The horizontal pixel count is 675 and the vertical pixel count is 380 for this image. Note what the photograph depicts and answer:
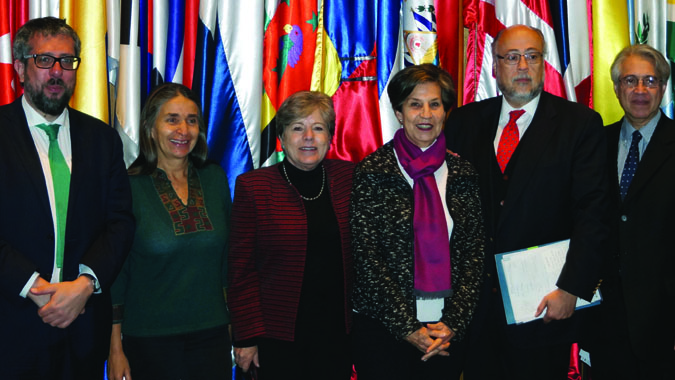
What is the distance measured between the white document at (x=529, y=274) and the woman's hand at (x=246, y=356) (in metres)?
1.02

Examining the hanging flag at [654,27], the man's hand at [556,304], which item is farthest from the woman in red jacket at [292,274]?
the hanging flag at [654,27]

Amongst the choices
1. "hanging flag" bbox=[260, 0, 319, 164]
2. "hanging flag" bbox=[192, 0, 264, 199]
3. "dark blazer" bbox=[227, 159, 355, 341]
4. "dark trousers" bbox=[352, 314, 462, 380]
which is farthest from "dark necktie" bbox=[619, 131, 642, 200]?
"hanging flag" bbox=[192, 0, 264, 199]

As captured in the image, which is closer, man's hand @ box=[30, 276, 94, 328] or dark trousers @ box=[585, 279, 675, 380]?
man's hand @ box=[30, 276, 94, 328]

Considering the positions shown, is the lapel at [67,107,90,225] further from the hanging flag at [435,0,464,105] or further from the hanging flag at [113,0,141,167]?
the hanging flag at [435,0,464,105]

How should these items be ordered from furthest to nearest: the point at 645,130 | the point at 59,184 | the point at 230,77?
the point at 230,77 → the point at 645,130 → the point at 59,184

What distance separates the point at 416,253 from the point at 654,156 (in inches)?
45.2

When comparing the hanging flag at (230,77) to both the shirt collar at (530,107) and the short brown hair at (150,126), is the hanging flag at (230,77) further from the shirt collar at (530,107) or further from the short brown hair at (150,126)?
the shirt collar at (530,107)

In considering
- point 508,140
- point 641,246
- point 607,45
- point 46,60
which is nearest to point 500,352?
point 641,246

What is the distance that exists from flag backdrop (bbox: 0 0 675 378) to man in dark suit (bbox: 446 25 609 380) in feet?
2.99

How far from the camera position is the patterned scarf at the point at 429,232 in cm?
240

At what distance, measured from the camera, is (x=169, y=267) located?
2500 mm

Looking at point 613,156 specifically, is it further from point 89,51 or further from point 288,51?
point 89,51

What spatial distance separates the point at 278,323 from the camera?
244 cm

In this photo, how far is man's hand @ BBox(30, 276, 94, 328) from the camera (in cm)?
220
